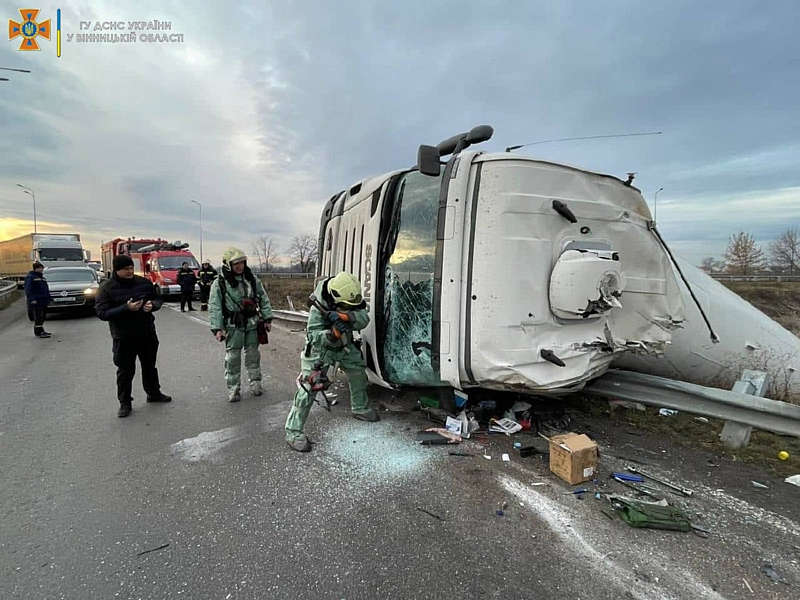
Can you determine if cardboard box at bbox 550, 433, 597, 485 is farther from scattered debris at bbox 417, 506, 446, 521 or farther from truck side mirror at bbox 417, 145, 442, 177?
truck side mirror at bbox 417, 145, 442, 177

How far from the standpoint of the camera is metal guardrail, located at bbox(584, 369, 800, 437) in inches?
115

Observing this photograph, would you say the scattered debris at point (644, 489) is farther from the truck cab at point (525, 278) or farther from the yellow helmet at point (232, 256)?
the yellow helmet at point (232, 256)

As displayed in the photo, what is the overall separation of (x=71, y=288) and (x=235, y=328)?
9.84 m

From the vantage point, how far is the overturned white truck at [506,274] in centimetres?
291

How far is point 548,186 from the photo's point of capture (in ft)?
9.84

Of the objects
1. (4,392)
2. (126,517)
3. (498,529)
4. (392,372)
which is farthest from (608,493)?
(4,392)

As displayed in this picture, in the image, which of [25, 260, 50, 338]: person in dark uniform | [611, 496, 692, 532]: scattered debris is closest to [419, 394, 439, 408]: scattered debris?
[611, 496, 692, 532]: scattered debris

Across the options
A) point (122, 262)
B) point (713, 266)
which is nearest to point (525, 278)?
point (122, 262)

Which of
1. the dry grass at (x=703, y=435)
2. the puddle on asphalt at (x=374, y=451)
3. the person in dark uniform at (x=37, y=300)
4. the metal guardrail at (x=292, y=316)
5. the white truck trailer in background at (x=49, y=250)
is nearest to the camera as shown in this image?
the puddle on asphalt at (x=374, y=451)

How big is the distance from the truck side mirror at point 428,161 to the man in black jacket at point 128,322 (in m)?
3.12

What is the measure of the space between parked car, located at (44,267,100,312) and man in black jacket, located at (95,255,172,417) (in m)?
8.34

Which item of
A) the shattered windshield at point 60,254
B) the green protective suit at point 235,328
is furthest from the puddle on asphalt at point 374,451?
the shattered windshield at point 60,254

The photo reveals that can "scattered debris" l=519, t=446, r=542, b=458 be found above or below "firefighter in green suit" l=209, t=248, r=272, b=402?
below

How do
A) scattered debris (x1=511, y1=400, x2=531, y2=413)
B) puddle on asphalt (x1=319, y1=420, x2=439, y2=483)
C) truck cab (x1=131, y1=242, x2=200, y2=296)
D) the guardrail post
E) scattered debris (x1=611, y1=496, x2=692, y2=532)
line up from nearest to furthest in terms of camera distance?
scattered debris (x1=611, y1=496, x2=692, y2=532)
puddle on asphalt (x1=319, y1=420, x2=439, y2=483)
the guardrail post
scattered debris (x1=511, y1=400, x2=531, y2=413)
truck cab (x1=131, y1=242, x2=200, y2=296)
